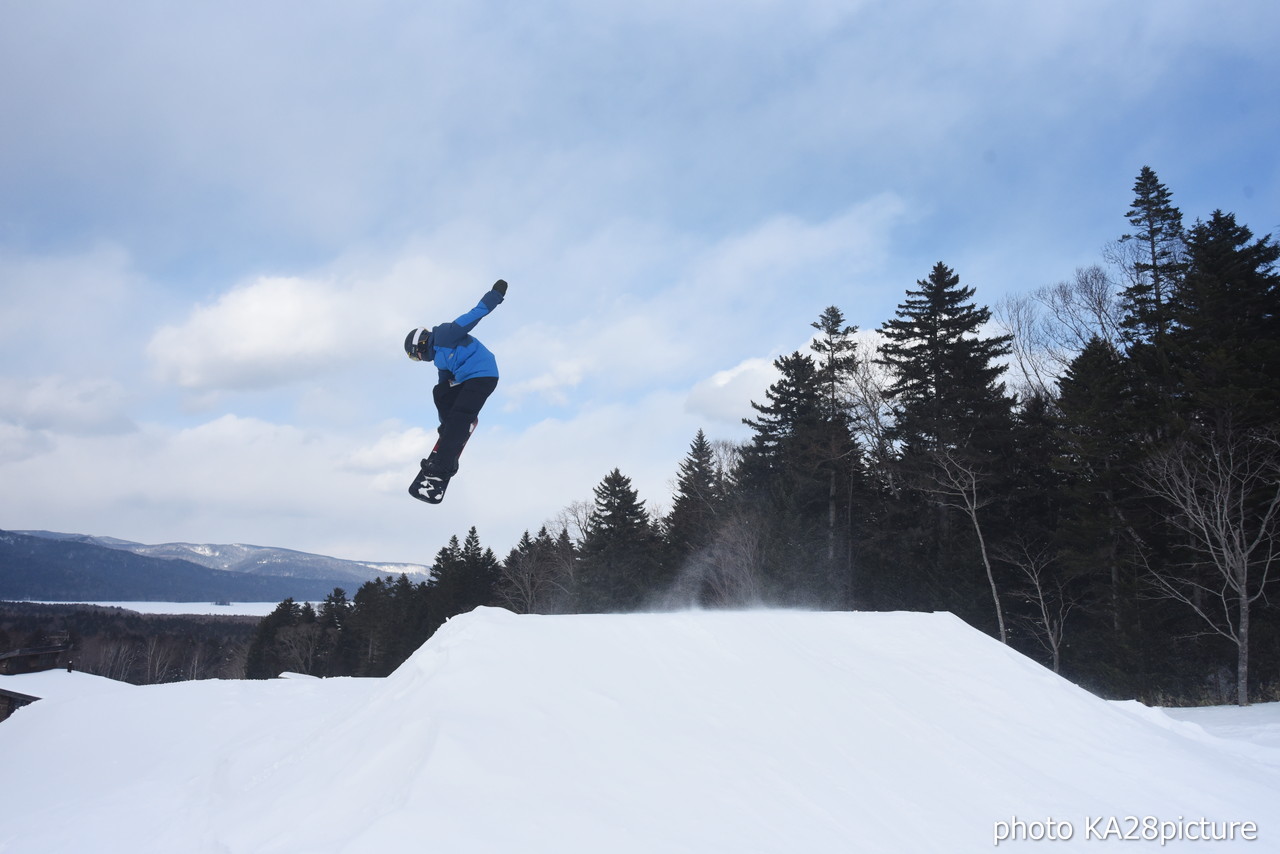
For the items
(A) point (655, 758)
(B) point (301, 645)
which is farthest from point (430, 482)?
(B) point (301, 645)

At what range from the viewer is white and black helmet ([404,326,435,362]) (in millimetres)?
5960

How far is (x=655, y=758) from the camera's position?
3.68 meters

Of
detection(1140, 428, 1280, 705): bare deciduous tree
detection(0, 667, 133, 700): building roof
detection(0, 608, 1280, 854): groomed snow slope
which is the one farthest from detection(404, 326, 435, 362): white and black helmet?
detection(1140, 428, 1280, 705): bare deciduous tree

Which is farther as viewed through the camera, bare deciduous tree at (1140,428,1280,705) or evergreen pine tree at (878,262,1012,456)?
evergreen pine tree at (878,262,1012,456)

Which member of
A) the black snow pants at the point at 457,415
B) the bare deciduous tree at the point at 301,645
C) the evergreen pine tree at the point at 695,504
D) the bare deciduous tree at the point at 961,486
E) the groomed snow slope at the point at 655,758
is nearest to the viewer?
the groomed snow slope at the point at 655,758

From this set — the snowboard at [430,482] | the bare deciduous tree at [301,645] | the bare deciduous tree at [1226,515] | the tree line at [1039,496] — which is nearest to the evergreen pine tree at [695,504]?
Result: the tree line at [1039,496]

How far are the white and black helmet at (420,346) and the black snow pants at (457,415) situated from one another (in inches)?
15.6

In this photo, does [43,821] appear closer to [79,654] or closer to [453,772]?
[453,772]

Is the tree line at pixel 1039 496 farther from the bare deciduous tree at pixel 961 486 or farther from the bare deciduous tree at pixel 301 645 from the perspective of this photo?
the bare deciduous tree at pixel 301 645

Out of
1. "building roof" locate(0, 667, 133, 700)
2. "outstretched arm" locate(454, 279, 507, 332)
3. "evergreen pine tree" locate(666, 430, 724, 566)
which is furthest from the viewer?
"evergreen pine tree" locate(666, 430, 724, 566)

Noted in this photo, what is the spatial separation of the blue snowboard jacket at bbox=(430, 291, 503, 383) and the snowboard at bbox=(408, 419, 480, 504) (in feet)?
1.59

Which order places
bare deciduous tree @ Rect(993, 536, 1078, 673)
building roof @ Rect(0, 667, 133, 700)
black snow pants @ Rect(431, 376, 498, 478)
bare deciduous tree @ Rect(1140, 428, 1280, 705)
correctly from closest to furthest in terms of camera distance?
black snow pants @ Rect(431, 376, 498, 478), bare deciduous tree @ Rect(1140, 428, 1280, 705), building roof @ Rect(0, 667, 133, 700), bare deciduous tree @ Rect(993, 536, 1078, 673)

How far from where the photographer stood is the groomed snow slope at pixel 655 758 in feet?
10.3

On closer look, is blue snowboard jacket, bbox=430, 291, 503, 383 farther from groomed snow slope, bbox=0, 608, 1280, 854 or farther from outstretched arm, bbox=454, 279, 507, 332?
groomed snow slope, bbox=0, 608, 1280, 854
